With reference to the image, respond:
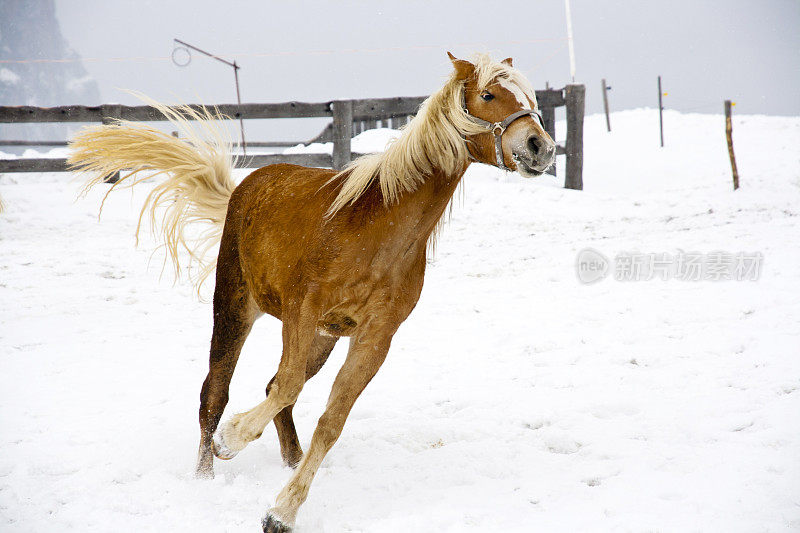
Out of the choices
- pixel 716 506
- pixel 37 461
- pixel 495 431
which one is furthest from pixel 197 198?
pixel 716 506

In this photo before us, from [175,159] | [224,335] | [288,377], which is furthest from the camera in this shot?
[175,159]

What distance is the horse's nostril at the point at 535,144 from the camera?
2350 mm

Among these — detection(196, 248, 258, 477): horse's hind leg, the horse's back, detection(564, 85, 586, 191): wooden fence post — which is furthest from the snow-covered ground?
detection(564, 85, 586, 191): wooden fence post

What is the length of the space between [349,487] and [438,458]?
56 cm

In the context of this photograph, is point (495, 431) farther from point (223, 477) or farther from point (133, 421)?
point (133, 421)

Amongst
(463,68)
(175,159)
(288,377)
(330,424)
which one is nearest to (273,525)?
(330,424)

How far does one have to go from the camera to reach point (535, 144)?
236 cm

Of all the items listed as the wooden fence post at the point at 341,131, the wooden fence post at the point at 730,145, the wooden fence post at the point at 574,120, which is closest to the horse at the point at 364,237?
the wooden fence post at the point at 341,131

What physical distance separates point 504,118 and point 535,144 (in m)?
0.21

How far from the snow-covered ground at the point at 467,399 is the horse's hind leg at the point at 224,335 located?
1.16 ft

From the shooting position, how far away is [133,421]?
12.2ft

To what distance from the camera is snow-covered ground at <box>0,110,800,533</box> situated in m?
2.64

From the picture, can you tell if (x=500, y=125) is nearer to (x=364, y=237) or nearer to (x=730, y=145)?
(x=364, y=237)

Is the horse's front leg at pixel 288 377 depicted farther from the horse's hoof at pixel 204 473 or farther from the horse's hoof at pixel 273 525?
the horse's hoof at pixel 204 473
